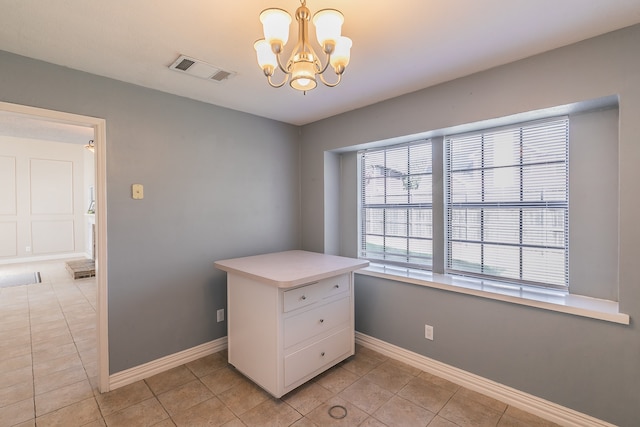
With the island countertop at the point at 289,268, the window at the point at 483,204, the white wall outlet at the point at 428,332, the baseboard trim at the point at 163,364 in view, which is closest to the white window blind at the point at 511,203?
the window at the point at 483,204

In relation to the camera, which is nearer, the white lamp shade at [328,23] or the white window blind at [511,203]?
the white lamp shade at [328,23]

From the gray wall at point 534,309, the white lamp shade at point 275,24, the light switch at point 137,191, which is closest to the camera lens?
the white lamp shade at point 275,24

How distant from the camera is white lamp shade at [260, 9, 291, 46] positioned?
1176 mm

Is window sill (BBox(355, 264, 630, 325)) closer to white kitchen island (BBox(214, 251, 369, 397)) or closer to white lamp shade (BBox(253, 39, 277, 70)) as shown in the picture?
white kitchen island (BBox(214, 251, 369, 397))

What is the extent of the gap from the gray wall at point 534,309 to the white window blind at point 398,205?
0.33 metres

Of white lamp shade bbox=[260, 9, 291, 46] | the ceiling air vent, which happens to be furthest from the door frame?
white lamp shade bbox=[260, 9, 291, 46]

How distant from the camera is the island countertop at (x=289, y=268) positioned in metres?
2.01

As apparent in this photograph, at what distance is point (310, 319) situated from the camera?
226 centimetres

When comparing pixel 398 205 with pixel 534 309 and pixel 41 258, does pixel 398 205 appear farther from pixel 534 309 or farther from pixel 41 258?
pixel 41 258

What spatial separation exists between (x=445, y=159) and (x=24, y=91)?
3.10m

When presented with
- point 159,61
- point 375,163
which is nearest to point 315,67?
point 159,61

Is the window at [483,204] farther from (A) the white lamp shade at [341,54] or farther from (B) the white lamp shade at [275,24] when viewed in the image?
(B) the white lamp shade at [275,24]

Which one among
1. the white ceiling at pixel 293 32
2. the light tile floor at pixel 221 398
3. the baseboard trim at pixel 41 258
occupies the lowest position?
the light tile floor at pixel 221 398

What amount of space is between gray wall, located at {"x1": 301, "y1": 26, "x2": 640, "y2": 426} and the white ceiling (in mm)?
142
